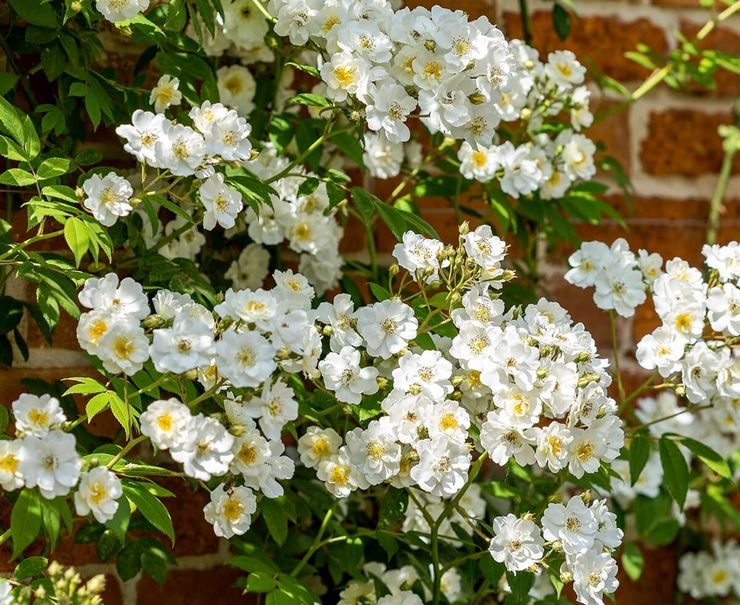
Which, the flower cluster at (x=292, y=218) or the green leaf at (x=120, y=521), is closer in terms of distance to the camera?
the green leaf at (x=120, y=521)

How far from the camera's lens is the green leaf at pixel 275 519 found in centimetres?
102

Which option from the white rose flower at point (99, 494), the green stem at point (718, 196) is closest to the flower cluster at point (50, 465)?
the white rose flower at point (99, 494)

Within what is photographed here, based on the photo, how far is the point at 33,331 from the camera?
1.19m

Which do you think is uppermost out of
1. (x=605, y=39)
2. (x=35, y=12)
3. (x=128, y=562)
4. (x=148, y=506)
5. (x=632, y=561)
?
Answer: (x=35, y=12)

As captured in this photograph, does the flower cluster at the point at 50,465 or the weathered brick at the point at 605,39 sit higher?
the weathered brick at the point at 605,39

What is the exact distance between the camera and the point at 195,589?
1257 mm

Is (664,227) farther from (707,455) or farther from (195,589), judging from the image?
(195,589)

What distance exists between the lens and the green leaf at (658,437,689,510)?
43.3 inches

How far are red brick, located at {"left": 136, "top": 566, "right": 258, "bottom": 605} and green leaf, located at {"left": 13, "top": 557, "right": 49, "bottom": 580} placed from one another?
0.34 metres

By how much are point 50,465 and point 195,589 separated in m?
0.50

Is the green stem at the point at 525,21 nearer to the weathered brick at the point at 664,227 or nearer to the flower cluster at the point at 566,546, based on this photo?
the weathered brick at the point at 664,227

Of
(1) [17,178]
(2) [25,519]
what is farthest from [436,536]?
(1) [17,178]

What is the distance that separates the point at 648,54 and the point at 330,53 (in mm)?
681

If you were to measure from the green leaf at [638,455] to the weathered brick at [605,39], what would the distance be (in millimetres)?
639
